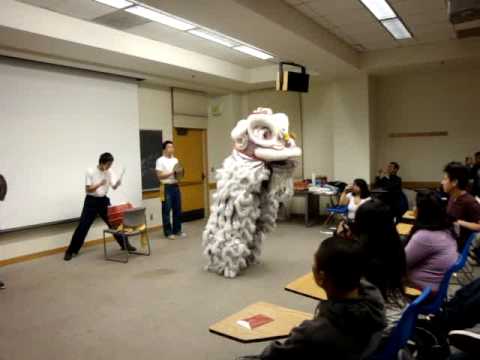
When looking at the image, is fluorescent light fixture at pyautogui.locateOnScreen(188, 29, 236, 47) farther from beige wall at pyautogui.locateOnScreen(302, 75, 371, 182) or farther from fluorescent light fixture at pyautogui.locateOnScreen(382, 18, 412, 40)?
beige wall at pyautogui.locateOnScreen(302, 75, 371, 182)

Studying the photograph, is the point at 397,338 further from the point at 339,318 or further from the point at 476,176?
the point at 476,176

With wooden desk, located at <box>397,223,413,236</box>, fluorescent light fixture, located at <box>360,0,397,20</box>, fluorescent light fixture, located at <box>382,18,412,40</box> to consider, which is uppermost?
fluorescent light fixture, located at <box>382,18,412,40</box>

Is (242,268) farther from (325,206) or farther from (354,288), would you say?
(325,206)

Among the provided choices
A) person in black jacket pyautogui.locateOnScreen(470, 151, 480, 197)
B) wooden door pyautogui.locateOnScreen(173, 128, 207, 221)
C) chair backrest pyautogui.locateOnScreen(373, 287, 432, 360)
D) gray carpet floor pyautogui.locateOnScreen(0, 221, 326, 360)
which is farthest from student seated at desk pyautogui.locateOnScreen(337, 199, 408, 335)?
wooden door pyautogui.locateOnScreen(173, 128, 207, 221)

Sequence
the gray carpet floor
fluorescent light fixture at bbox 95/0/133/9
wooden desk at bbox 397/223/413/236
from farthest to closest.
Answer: fluorescent light fixture at bbox 95/0/133/9 < wooden desk at bbox 397/223/413/236 < the gray carpet floor

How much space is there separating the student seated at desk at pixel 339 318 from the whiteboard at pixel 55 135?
5029mm

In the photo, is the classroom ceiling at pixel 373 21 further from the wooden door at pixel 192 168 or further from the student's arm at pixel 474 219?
the wooden door at pixel 192 168

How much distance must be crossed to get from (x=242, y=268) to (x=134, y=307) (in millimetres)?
1367

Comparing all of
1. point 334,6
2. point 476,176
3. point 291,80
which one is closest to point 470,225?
point 334,6

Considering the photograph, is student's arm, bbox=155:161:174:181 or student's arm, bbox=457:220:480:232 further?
student's arm, bbox=155:161:174:181

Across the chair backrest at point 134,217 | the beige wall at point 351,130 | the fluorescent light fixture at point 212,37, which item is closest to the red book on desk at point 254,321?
the chair backrest at point 134,217

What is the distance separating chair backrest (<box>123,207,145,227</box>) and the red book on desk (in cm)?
374

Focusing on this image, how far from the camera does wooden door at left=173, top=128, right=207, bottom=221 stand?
8.45 meters

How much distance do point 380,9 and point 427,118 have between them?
3356 millimetres
